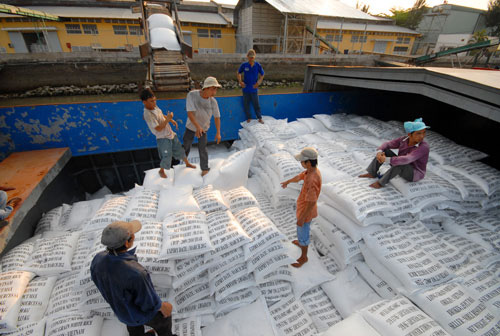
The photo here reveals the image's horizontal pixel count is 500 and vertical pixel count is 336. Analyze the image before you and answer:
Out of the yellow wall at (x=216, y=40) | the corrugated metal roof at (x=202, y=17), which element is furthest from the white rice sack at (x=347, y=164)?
the corrugated metal roof at (x=202, y=17)

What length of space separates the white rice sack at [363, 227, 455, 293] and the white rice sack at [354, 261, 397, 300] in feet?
0.59

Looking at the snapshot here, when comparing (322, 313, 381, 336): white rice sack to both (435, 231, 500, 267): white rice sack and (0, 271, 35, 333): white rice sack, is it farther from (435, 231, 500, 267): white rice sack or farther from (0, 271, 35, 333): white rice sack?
(0, 271, 35, 333): white rice sack

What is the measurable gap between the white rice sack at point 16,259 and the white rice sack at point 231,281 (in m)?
A: 2.21

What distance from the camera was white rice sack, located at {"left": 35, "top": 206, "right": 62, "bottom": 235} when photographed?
3555 millimetres

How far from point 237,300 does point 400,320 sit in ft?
4.95

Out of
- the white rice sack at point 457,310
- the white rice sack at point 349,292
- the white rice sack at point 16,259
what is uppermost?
the white rice sack at point 457,310

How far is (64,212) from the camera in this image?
3949mm

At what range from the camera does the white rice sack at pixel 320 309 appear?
2346 mm

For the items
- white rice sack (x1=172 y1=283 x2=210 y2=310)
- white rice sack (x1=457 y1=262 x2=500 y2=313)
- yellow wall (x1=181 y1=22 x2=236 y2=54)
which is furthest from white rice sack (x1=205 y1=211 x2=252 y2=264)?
yellow wall (x1=181 y1=22 x2=236 y2=54)

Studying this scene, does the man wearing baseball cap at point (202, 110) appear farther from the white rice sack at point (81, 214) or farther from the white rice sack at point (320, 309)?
the white rice sack at point (320, 309)

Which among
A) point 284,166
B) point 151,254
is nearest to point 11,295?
point 151,254

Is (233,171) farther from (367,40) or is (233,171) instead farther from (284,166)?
(367,40)

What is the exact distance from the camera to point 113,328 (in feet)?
6.79

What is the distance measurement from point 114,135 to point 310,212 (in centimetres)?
482
